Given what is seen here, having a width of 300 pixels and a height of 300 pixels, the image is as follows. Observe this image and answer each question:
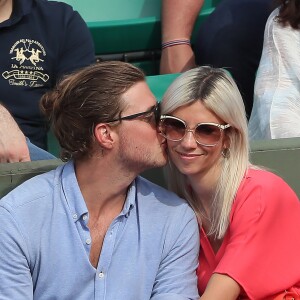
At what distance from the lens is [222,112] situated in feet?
6.63

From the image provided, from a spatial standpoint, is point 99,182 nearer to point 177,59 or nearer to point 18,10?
point 18,10

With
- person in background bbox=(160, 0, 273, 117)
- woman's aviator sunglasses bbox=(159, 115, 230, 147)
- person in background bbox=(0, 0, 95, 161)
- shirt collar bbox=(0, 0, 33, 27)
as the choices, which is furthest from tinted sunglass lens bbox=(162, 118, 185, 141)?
person in background bbox=(160, 0, 273, 117)

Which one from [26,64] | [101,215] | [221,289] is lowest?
[221,289]

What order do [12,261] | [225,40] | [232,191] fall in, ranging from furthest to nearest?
[225,40], [232,191], [12,261]

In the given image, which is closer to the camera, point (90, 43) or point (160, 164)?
point (160, 164)

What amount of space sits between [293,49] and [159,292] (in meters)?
1.11

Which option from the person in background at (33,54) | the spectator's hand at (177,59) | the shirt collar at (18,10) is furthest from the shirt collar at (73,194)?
the spectator's hand at (177,59)

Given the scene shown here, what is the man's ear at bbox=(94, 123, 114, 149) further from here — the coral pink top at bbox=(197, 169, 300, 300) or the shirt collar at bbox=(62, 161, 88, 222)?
the coral pink top at bbox=(197, 169, 300, 300)

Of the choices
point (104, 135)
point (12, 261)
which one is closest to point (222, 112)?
point (104, 135)

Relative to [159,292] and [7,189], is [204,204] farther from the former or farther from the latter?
[7,189]

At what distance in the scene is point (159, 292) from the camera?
205 centimetres

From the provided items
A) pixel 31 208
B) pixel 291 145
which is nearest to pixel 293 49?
pixel 291 145

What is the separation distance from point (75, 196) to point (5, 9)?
1.05 m

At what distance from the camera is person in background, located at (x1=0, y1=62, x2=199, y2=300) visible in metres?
1.99
